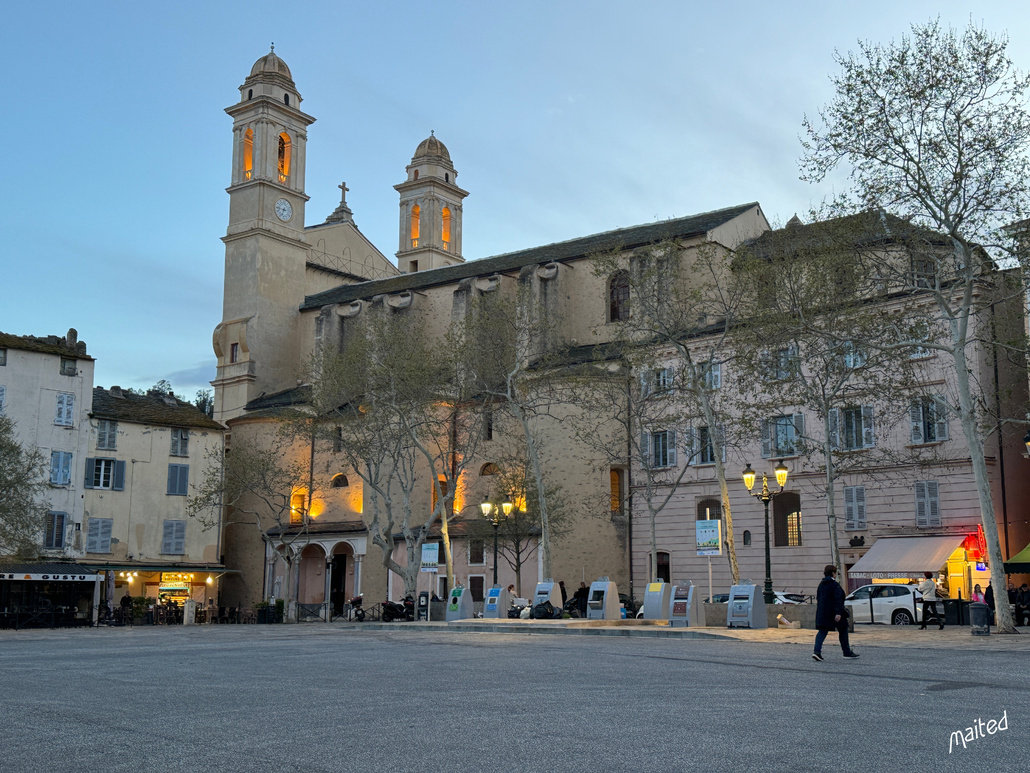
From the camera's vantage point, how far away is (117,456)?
172ft

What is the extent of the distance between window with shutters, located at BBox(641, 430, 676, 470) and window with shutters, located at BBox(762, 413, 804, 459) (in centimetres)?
454

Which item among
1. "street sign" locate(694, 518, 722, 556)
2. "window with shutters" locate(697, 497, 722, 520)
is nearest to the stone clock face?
"window with shutters" locate(697, 497, 722, 520)

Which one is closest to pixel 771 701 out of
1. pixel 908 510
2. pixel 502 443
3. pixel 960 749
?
pixel 960 749

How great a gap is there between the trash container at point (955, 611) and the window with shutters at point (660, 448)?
16.4 meters

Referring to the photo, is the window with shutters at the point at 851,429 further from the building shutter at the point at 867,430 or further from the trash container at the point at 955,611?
the trash container at the point at 955,611

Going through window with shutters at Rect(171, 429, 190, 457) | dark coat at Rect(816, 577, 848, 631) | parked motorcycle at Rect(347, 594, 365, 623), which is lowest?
parked motorcycle at Rect(347, 594, 365, 623)

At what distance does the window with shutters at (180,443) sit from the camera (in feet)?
181

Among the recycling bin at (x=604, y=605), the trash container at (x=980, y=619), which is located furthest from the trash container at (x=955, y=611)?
the recycling bin at (x=604, y=605)

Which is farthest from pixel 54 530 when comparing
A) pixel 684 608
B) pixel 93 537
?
pixel 684 608

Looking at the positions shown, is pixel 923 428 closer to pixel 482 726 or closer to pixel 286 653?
pixel 286 653

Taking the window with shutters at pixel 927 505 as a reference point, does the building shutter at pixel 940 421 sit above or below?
above

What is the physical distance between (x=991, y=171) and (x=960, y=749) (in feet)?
71.7

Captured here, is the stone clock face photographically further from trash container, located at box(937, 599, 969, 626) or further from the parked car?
trash container, located at box(937, 599, 969, 626)

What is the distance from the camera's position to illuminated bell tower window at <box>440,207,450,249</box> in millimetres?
78000
